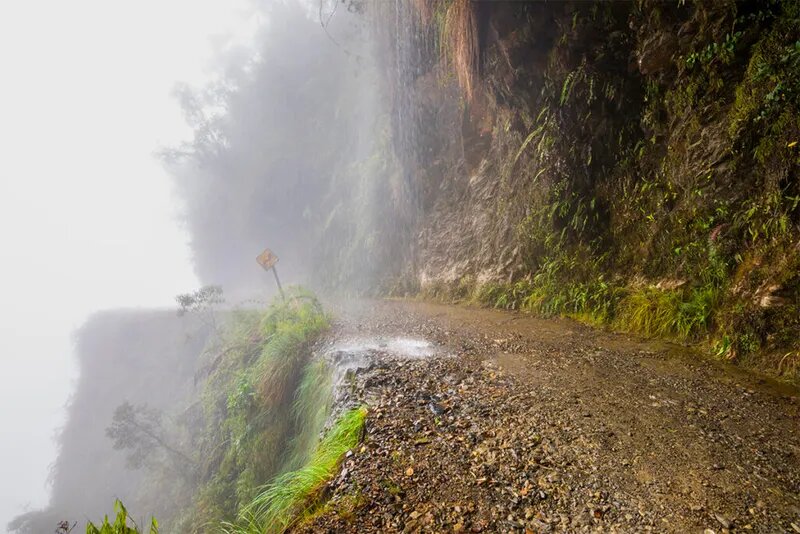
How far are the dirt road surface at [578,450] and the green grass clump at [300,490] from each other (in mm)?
165

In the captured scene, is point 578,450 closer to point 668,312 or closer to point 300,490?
point 300,490

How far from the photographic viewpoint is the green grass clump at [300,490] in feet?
8.83

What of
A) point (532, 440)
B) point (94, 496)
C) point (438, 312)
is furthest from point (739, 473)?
point (94, 496)

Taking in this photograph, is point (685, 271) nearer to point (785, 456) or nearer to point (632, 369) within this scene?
point (632, 369)

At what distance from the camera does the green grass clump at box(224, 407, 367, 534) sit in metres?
2.69

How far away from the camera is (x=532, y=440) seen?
2822 mm

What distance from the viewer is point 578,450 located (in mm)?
2631

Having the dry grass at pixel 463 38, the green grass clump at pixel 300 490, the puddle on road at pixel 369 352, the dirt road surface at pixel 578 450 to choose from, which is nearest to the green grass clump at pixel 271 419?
the puddle on road at pixel 369 352

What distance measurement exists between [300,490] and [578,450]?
218cm

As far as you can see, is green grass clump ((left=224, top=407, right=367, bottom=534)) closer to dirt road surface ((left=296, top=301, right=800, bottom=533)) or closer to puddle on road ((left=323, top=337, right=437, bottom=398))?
dirt road surface ((left=296, top=301, right=800, bottom=533))

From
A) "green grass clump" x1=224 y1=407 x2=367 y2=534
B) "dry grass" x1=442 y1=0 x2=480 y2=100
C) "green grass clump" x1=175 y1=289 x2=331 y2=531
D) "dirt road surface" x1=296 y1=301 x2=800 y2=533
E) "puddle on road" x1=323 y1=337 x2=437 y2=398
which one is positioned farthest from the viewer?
"dry grass" x1=442 y1=0 x2=480 y2=100

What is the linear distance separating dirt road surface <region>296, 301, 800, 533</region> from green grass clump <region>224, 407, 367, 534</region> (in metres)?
0.17

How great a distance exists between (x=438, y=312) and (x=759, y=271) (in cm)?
584

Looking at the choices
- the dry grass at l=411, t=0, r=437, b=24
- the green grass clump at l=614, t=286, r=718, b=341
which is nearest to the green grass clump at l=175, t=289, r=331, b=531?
the green grass clump at l=614, t=286, r=718, b=341
